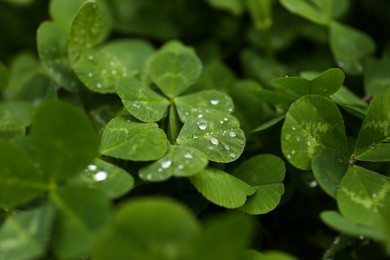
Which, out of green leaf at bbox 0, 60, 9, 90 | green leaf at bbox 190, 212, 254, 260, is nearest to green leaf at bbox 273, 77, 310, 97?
green leaf at bbox 190, 212, 254, 260

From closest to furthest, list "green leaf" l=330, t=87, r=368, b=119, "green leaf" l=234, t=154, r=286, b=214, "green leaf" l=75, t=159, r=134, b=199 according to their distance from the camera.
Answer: "green leaf" l=75, t=159, r=134, b=199 → "green leaf" l=234, t=154, r=286, b=214 → "green leaf" l=330, t=87, r=368, b=119

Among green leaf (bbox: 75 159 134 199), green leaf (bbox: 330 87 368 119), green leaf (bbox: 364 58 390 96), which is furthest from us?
green leaf (bbox: 364 58 390 96)

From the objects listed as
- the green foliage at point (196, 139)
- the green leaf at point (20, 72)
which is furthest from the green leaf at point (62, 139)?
the green leaf at point (20, 72)

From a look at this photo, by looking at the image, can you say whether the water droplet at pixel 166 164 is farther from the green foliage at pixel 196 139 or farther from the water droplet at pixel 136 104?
the water droplet at pixel 136 104

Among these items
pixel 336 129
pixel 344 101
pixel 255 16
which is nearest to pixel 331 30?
pixel 255 16

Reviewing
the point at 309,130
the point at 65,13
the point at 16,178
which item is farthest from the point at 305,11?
the point at 16,178

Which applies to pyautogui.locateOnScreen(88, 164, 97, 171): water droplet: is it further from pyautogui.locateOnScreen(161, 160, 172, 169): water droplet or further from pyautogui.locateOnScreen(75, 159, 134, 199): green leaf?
pyautogui.locateOnScreen(161, 160, 172, 169): water droplet

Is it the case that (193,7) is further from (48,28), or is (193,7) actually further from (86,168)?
(86,168)
